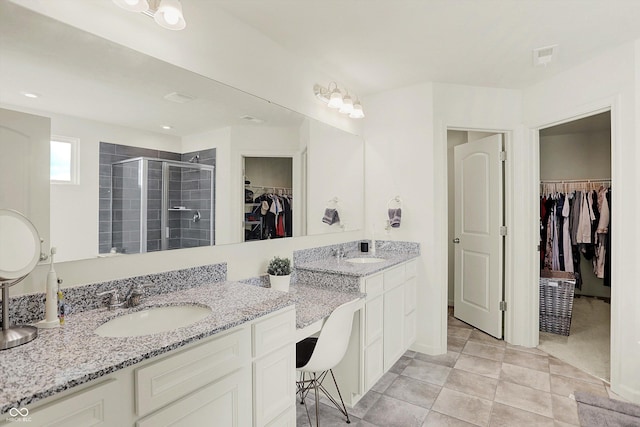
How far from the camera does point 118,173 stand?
1.50 m

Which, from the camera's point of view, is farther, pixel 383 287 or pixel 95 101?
pixel 383 287

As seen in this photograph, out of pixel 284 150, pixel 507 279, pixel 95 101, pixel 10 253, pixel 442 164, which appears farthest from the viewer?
pixel 507 279

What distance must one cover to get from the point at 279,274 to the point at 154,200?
869 mm

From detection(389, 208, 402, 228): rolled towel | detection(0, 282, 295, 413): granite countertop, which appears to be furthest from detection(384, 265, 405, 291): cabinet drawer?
detection(0, 282, 295, 413): granite countertop

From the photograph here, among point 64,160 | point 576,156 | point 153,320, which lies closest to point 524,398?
point 153,320

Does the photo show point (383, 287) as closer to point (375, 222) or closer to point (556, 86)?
point (375, 222)

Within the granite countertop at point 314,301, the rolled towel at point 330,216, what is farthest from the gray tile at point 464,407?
the rolled towel at point 330,216

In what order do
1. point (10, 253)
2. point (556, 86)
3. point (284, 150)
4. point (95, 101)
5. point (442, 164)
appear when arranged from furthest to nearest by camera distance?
point (442, 164)
point (556, 86)
point (284, 150)
point (95, 101)
point (10, 253)

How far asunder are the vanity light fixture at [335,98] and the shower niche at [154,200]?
1.09 metres

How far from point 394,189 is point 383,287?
1.13 metres

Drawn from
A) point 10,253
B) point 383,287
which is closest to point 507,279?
point 383,287

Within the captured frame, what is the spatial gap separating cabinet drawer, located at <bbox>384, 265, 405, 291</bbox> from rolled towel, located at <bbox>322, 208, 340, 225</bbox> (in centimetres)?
66

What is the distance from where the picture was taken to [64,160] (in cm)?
132

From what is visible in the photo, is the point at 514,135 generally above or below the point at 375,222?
above
